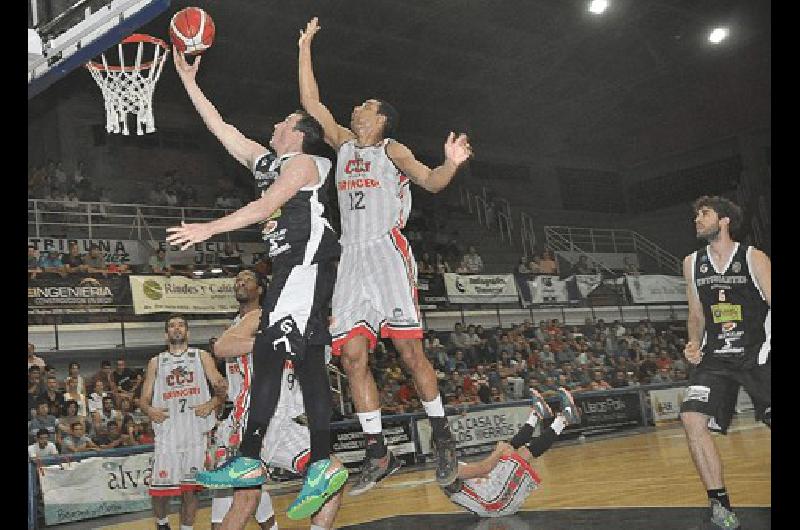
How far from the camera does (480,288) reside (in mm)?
13688

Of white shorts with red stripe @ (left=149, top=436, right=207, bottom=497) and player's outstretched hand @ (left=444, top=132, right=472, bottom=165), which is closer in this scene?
player's outstretched hand @ (left=444, top=132, right=472, bottom=165)

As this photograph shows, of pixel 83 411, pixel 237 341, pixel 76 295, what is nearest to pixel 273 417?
pixel 237 341

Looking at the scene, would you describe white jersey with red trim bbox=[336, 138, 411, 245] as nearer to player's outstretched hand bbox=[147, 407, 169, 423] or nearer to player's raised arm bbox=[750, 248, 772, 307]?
player's raised arm bbox=[750, 248, 772, 307]

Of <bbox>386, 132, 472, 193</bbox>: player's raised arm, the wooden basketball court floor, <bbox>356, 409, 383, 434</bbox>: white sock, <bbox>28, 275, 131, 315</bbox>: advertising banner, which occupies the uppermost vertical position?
<bbox>28, 275, 131, 315</bbox>: advertising banner

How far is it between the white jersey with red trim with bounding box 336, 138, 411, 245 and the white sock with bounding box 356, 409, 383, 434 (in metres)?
0.94

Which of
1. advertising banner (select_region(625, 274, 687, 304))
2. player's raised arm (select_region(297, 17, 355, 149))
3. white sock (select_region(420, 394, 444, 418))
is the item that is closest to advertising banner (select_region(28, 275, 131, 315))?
player's raised arm (select_region(297, 17, 355, 149))

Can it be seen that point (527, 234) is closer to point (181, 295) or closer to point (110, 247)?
point (181, 295)

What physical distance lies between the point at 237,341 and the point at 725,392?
268cm

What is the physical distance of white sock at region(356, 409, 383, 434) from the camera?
13.6 feet

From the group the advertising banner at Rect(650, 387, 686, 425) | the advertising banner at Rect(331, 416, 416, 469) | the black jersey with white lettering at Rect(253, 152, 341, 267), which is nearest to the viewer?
the black jersey with white lettering at Rect(253, 152, 341, 267)

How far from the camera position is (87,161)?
Answer: 1284 cm

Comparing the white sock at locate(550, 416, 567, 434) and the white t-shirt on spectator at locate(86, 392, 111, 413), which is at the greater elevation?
the white t-shirt on spectator at locate(86, 392, 111, 413)

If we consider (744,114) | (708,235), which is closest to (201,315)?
(708,235)

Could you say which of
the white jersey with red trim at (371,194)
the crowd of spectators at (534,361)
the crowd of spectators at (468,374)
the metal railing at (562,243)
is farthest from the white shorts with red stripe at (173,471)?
the metal railing at (562,243)
